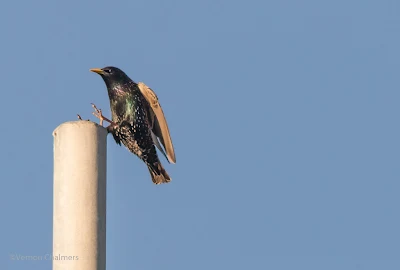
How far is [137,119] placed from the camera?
9.37 m

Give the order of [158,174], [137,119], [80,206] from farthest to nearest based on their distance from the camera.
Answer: [158,174] < [137,119] < [80,206]

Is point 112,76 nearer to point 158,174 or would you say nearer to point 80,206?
point 158,174

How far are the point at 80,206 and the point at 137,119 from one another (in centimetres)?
418

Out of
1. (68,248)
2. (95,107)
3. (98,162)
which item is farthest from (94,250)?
(95,107)

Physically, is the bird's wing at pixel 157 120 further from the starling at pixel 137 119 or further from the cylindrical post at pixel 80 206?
the cylindrical post at pixel 80 206

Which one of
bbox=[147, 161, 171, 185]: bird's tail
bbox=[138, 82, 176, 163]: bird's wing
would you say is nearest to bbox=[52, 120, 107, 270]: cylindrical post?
bbox=[138, 82, 176, 163]: bird's wing

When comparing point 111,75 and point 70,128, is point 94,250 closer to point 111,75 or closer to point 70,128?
point 70,128

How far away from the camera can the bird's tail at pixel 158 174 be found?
9.49 m

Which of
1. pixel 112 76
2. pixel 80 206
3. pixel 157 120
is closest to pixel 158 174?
pixel 157 120

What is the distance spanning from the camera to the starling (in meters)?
9.27

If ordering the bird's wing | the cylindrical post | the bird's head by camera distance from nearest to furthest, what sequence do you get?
the cylindrical post, the bird's wing, the bird's head

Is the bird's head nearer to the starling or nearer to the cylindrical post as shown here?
the starling

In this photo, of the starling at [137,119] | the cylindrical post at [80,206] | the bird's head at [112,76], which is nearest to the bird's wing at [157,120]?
the starling at [137,119]

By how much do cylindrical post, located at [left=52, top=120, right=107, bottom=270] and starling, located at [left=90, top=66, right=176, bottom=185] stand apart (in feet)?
12.4
